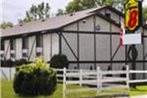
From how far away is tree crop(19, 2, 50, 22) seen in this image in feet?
240

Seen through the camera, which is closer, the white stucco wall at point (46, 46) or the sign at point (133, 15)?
the sign at point (133, 15)

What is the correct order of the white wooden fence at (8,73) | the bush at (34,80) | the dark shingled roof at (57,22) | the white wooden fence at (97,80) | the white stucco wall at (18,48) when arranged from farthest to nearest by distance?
the white stucco wall at (18,48), the dark shingled roof at (57,22), the white wooden fence at (8,73), the white wooden fence at (97,80), the bush at (34,80)

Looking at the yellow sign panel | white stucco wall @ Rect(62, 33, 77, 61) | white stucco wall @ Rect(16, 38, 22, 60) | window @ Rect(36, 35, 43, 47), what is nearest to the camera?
the yellow sign panel

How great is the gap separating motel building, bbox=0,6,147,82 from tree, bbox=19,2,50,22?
3705 centimetres

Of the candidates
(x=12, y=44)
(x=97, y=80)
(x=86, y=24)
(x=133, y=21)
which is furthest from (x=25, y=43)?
(x=97, y=80)

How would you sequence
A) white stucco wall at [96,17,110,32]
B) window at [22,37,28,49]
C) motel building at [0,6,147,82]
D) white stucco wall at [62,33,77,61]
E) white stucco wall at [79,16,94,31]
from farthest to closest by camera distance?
window at [22,37,28,49]
white stucco wall at [96,17,110,32]
white stucco wall at [79,16,94,31]
motel building at [0,6,147,82]
white stucco wall at [62,33,77,61]

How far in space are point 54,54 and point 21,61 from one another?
13.7 ft

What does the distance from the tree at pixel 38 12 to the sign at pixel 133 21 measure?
51.9 m

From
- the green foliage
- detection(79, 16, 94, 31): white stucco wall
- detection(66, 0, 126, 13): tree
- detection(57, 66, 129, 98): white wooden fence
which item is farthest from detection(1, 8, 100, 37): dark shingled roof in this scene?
the green foliage

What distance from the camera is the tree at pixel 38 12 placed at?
73.1 m

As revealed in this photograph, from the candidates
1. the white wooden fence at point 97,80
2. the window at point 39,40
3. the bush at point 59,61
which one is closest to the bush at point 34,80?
the white wooden fence at point 97,80

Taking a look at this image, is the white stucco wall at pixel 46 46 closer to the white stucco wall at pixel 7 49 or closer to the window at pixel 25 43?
the window at pixel 25 43

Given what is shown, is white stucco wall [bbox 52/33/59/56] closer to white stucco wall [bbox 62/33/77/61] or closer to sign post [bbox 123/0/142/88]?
white stucco wall [bbox 62/33/77/61]

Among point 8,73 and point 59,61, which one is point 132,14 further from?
point 8,73
